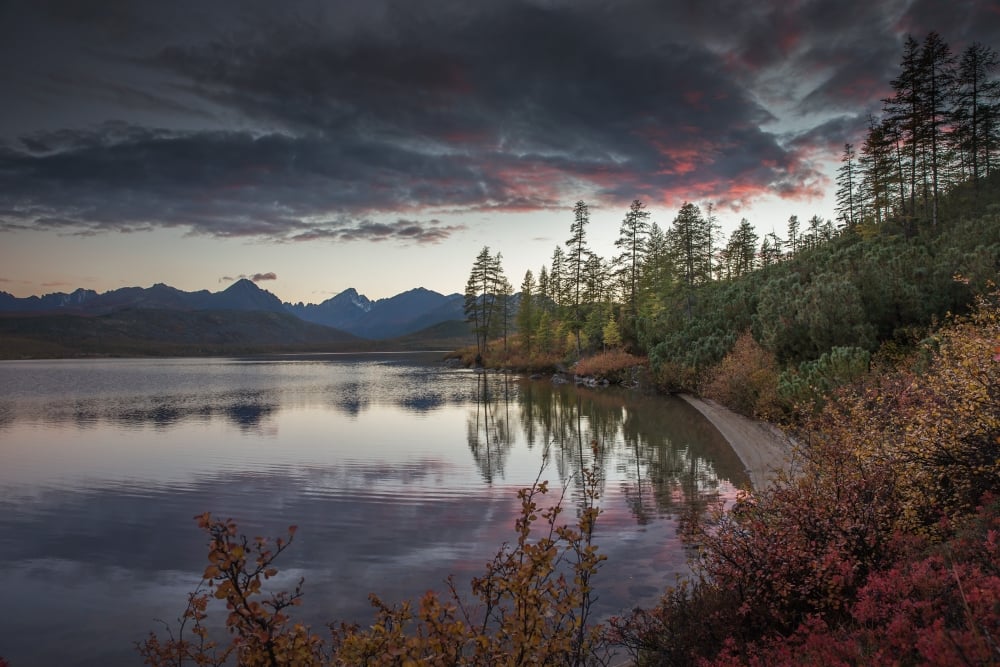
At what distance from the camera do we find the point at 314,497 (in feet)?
47.9

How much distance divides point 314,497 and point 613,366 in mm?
35715

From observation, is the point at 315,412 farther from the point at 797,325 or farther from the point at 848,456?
the point at 848,456

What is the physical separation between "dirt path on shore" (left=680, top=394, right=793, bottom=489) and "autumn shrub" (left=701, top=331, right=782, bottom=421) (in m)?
0.53

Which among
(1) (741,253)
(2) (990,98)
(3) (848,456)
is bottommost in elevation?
(3) (848,456)

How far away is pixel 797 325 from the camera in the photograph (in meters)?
22.9

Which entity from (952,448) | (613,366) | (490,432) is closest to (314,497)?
(490,432)

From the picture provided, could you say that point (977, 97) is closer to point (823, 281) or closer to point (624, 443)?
point (823, 281)

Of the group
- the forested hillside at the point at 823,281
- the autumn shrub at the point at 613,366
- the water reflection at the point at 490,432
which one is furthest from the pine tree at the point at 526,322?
the water reflection at the point at 490,432

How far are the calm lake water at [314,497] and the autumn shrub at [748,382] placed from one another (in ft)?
6.30

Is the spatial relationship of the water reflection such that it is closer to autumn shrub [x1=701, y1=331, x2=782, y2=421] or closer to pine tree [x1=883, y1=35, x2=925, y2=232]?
autumn shrub [x1=701, y1=331, x2=782, y2=421]

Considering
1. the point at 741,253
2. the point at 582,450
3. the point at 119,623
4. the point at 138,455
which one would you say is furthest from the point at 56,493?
the point at 741,253

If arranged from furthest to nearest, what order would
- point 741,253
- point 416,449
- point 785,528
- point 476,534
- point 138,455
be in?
point 741,253 → point 416,449 → point 138,455 → point 476,534 → point 785,528

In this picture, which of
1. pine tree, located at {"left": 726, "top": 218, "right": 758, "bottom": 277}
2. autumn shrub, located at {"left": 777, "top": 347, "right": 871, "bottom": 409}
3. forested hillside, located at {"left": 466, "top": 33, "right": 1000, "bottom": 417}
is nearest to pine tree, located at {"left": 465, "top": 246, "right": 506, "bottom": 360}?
forested hillside, located at {"left": 466, "top": 33, "right": 1000, "bottom": 417}

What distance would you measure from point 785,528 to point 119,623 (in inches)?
380
